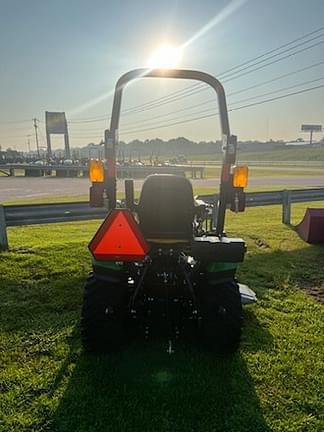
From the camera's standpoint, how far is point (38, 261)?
5051 mm

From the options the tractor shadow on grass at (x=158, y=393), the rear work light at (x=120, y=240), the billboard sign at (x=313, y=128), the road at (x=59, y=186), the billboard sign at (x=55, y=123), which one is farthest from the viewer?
the billboard sign at (x=313, y=128)

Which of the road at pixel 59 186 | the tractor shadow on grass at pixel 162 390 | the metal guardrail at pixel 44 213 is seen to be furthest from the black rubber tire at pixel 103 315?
the road at pixel 59 186

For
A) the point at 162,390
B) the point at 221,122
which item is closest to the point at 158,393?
the point at 162,390

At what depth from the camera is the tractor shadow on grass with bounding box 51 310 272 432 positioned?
2.15 m

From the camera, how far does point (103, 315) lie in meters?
2.68

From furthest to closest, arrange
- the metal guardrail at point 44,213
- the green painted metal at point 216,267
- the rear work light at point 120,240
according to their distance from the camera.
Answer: the metal guardrail at point 44,213, the green painted metal at point 216,267, the rear work light at point 120,240

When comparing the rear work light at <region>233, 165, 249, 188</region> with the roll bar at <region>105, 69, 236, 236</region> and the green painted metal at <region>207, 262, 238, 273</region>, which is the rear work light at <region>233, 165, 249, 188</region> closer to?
the roll bar at <region>105, 69, 236, 236</region>

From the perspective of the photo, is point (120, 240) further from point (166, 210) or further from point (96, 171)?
point (96, 171)

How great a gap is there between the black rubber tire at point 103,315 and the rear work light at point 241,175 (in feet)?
4.06

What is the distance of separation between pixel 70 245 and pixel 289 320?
3661 mm

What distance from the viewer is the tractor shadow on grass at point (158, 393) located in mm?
2146

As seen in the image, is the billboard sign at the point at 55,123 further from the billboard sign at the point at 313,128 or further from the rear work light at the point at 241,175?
the billboard sign at the point at 313,128

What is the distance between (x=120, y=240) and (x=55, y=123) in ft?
196

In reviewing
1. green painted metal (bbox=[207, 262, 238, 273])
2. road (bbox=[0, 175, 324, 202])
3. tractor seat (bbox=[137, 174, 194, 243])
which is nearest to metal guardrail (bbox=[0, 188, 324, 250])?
tractor seat (bbox=[137, 174, 194, 243])
